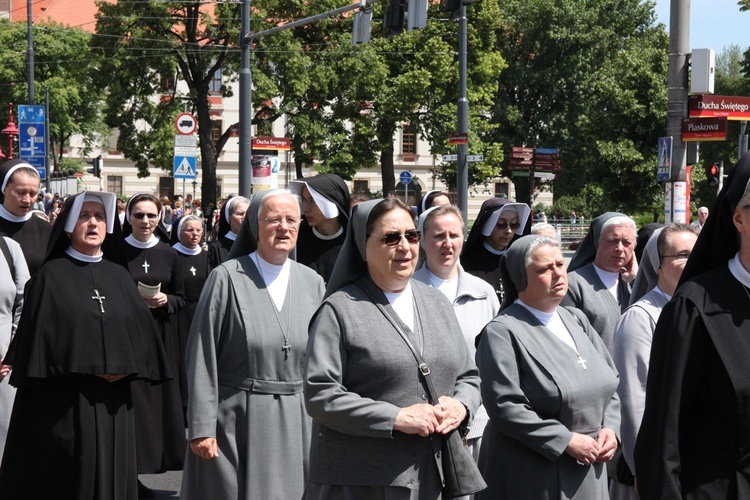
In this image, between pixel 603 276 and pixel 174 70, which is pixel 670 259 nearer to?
pixel 603 276

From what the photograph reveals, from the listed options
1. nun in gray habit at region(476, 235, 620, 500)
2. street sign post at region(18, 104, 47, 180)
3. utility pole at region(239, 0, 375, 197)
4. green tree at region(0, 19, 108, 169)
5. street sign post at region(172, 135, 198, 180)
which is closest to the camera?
nun in gray habit at region(476, 235, 620, 500)

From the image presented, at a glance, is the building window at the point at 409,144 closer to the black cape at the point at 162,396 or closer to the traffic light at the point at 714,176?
the traffic light at the point at 714,176

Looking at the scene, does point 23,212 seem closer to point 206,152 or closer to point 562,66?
point 206,152

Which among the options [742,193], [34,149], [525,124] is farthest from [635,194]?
[525,124]

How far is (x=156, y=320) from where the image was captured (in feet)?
31.8

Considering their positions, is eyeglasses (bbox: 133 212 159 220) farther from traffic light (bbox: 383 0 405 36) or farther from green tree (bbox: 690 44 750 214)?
green tree (bbox: 690 44 750 214)

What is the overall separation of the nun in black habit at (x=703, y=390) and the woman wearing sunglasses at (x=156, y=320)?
19.8ft

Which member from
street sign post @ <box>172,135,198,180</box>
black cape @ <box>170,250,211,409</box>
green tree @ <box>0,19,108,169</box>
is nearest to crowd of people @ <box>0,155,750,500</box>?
black cape @ <box>170,250,211,409</box>

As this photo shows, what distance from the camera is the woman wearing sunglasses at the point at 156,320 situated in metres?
8.96

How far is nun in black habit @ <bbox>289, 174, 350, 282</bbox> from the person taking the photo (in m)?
7.66

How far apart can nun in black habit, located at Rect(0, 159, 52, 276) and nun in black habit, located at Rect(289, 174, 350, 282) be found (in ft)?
7.79

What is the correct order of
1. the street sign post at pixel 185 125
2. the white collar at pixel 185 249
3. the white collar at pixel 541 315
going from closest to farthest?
1. the white collar at pixel 541 315
2. the white collar at pixel 185 249
3. the street sign post at pixel 185 125

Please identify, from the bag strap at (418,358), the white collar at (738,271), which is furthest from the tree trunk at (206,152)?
the white collar at (738,271)

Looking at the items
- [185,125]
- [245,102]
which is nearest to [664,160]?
[185,125]
